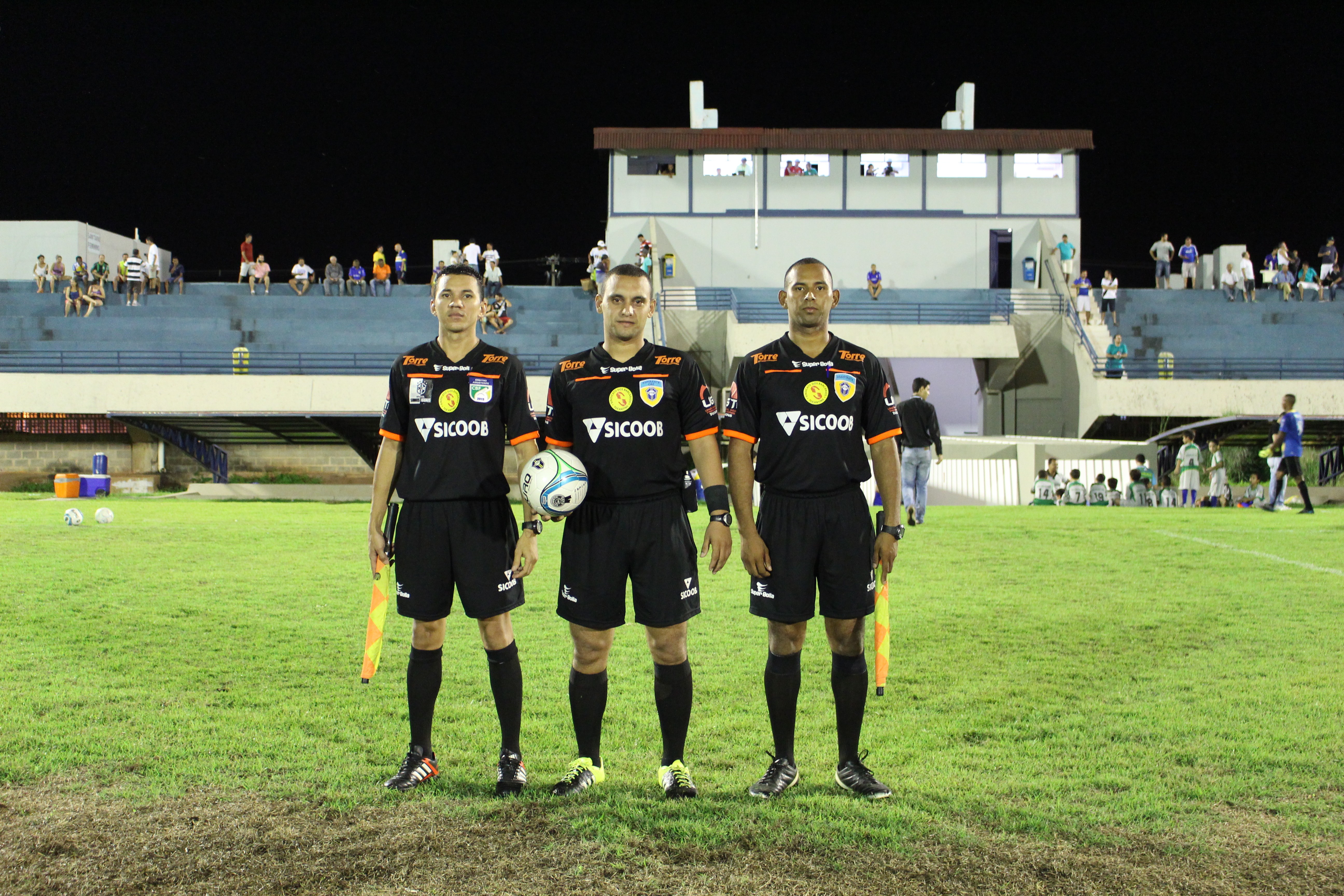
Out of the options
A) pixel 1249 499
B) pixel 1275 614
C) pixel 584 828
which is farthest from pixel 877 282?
pixel 584 828

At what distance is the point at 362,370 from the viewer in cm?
2927

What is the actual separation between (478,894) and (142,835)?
143cm

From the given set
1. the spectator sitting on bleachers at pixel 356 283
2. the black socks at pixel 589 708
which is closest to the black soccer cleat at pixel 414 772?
the black socks at pixel 589 708

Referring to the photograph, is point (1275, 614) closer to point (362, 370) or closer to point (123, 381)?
point (362, 370)

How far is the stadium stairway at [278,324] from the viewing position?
30.3 metres

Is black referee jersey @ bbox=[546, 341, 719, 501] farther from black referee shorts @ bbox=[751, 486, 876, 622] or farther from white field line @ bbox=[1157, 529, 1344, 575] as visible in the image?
white field line @ bbox=[1157, 529, 1344, 575]

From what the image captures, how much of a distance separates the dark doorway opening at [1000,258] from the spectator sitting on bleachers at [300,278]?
24019mm

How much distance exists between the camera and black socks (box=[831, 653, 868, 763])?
4.36 m

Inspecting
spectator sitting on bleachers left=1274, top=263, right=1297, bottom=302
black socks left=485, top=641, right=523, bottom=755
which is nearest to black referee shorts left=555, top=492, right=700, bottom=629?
black socks left=485, top=641, right=523, bottom=755

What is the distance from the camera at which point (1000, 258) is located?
36.4m

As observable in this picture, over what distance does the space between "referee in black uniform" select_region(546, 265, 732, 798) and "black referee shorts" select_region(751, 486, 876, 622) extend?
26cm

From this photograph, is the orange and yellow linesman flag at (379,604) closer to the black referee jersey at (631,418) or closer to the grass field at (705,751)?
the grass field at (705,751)

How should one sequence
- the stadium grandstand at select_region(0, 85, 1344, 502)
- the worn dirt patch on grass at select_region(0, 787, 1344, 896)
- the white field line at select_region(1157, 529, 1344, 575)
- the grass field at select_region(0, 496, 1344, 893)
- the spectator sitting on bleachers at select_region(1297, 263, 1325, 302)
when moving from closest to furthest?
the worn dirt patch on grass at select_region(0, 787, 1344, 896), the grass field at select_region(0, 496, 1344, 893), the white field line at select_region(1157, 529, 1344, 575), the stadium grandstand at select_region(0, 85, 1344, 502), the spectator sitting on bleachers at select_region(1297, 263, 1325, 302)

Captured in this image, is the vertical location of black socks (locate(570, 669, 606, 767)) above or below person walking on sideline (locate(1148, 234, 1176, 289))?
below
